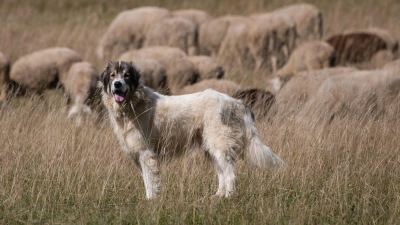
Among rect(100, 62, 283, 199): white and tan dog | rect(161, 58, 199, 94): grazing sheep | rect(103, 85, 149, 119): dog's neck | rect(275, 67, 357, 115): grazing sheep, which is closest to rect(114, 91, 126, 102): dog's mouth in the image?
rect(100, 62, 283, 199): white and tan dog

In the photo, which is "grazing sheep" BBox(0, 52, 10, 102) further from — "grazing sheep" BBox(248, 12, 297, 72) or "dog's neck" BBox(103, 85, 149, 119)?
"grazing sheep" BBox(248, 12, 297, 72)

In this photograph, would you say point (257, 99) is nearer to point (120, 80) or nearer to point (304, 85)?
point (304, 85)

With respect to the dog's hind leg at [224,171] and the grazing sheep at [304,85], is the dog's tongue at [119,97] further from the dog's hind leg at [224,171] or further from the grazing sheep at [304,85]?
the grazing sheep at [304,85]

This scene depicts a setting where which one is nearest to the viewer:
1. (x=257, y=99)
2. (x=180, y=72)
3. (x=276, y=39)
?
(x=257, y=99)

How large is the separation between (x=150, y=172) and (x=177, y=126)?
1.80 feet

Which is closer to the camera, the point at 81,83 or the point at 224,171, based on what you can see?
the point at 224,171

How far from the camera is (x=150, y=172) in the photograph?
6.59 metres

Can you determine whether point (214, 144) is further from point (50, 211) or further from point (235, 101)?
point (50, 211)

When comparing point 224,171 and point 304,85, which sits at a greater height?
point 224,171

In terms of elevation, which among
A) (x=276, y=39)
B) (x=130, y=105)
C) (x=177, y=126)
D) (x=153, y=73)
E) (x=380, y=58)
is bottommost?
(x=380, y=58)

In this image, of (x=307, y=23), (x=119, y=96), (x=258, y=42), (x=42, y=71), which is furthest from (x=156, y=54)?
(x=307, y=23)

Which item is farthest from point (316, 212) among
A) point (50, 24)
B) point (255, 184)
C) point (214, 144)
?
point (50, 24)

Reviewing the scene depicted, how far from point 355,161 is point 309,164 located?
1.90ft

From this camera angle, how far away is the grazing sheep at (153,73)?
1309cm
